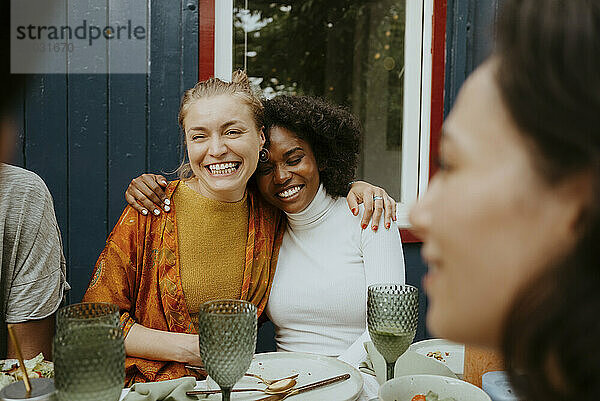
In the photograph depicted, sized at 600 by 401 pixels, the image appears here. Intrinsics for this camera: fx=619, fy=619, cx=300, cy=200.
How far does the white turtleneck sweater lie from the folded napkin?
2.24 ft

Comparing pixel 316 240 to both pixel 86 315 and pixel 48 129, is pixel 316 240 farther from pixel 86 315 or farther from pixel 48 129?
pixel 48 129

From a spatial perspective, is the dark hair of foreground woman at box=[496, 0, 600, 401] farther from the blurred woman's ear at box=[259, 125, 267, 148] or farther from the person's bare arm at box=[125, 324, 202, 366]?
the blurred woman's ear at box=[259, 125, 267, 148]

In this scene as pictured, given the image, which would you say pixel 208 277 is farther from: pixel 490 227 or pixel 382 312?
pixel 490 227

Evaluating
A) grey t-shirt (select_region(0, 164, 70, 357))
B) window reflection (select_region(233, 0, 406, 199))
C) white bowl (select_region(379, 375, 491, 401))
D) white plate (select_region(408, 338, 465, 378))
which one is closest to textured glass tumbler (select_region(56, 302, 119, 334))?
white bowl (select_region(379, 375, 491, 401))

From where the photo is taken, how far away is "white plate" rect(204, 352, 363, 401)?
1234mm

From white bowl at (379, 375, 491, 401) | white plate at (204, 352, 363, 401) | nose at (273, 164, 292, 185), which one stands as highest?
nose at (273, 164, 292, 185)

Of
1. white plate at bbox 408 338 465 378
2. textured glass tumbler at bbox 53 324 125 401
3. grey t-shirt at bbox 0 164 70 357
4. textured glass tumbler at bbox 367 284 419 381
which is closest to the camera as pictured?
textured glass tumbler at bbox 53 324 125 401

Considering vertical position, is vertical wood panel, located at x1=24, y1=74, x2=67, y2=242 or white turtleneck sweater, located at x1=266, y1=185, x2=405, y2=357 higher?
vertical wood panel, located at x1=24, y1=74, x2=67, y2=242

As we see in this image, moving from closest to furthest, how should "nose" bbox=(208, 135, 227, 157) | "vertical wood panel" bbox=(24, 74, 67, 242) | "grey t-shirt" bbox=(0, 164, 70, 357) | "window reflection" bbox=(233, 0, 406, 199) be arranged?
"grey t-shirt" bbox=(0, 164, 70, 357), "nose" bbox=(208, 135, 227, 157), "vertical wood panel" bbox=(24, 74, 67, 242), "window reflection" bbox=(233, 0, 406, 199)

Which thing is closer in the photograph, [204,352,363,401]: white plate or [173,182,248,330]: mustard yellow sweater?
[204,352,363,401]: white plate

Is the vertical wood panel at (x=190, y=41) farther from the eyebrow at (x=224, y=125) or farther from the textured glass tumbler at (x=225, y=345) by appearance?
the textured glass tumbler at (x=225, y=345)

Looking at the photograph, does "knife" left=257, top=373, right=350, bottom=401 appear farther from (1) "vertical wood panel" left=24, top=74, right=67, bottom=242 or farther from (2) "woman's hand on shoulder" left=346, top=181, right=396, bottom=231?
(1) "vertical wood panel" left=24, top=74, right=67, bottom=242

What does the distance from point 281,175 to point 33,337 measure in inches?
32.3

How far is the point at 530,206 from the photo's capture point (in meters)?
0.40
